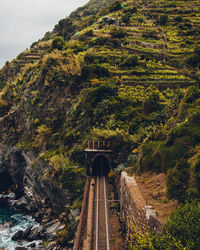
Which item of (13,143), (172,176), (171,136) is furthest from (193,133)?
(13,143)

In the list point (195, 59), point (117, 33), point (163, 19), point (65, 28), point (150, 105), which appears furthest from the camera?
point (65, 28)

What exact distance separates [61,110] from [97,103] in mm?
10696

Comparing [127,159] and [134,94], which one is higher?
[134,94]

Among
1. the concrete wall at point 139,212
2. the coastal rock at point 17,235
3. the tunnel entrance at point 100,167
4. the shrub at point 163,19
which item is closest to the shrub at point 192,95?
the concrete wall at point 139,212

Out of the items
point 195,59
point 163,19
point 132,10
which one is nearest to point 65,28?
point 132,10

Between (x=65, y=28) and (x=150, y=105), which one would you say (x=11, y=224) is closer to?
(x=150, y=105)

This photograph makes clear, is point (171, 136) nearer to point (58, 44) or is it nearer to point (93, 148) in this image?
point (93, 148)

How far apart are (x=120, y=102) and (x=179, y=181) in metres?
25.4

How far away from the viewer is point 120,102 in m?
37.8

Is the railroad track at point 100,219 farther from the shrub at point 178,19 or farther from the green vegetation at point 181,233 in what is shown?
the shrub at point 178,19

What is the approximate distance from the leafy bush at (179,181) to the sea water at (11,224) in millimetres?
27651

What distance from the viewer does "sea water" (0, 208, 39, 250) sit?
3098cm

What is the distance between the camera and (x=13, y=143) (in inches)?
2009

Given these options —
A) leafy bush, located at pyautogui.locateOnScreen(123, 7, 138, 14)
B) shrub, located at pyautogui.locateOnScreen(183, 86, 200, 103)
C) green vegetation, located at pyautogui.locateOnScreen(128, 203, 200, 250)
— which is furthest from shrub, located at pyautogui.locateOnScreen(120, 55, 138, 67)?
green vegetation, located at pyautogui.locateOnScreen(128, 203, 200, 250)
